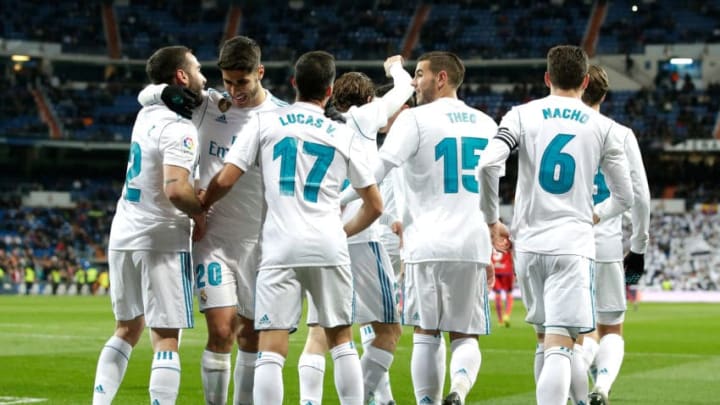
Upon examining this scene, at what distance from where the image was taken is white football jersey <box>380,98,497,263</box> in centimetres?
820

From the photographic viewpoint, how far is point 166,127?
752 centimetres

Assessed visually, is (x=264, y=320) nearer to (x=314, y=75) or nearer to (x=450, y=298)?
(x=314, y=75)

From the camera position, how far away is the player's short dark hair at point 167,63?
25.3 feet

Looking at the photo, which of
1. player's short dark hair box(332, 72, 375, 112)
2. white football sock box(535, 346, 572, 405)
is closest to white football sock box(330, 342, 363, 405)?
white football sock box(535, 346, 572, 405)

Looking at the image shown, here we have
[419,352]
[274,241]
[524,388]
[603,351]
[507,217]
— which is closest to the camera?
[274,241]

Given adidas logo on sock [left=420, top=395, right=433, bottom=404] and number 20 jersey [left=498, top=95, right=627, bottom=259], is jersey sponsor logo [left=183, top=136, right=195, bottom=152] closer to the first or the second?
number 20 jersey [left=498, top=95, right=627, bottom=259]

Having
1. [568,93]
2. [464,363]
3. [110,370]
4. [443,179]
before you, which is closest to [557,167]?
[568,93]

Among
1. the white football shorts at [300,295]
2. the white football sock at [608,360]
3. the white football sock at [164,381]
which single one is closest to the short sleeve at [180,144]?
the white football shorts at [300,295]

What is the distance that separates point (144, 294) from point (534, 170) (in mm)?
2691

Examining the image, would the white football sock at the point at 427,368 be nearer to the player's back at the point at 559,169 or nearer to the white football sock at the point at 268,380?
the player's back at the point at 559,169

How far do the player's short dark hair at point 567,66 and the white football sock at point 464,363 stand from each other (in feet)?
6.38

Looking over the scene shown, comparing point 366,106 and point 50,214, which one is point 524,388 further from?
point 50,214

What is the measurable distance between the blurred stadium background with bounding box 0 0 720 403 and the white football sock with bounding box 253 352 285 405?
4457 centimetres

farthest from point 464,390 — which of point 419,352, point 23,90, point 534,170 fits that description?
point 23,90
